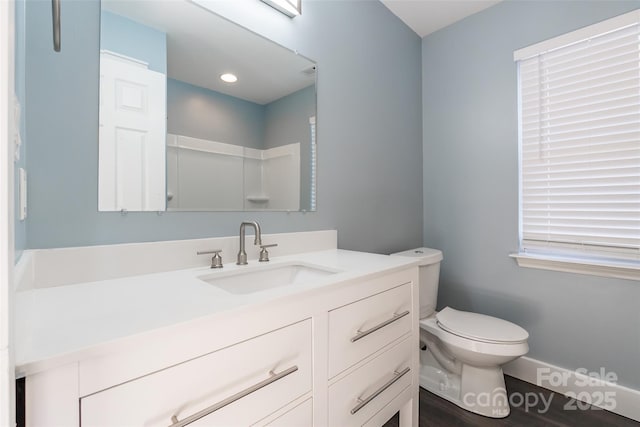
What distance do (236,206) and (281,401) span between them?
0.77 metres

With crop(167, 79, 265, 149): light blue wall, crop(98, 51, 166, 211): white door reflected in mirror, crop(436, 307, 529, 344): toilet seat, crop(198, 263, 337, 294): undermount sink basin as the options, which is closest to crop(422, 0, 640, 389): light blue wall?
crop(436, 307, 529, 344): toilet seat

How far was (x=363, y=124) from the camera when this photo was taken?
183cm

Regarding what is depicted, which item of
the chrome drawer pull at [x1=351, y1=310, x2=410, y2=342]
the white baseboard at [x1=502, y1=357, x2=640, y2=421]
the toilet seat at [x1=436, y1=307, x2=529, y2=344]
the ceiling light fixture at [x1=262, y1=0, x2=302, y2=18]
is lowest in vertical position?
the white baseboard at [x1=502, y1=357, x2=640, y2=421]

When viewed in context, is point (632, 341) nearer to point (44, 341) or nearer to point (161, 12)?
point (44, 341)

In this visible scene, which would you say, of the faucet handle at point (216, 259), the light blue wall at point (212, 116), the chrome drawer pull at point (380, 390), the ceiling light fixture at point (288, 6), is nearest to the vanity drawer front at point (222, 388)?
the chrome drawer pull at point (380, 390)

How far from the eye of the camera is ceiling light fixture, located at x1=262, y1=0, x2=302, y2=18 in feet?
4.47

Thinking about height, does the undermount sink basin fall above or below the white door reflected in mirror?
below

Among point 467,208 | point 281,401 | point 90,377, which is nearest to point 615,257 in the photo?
point 467,208

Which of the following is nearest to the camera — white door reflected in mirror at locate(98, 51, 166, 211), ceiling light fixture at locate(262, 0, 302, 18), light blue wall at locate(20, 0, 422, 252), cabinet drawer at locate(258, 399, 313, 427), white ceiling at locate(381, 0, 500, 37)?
cabinet drawer at locate(258, 399, 313, 427)

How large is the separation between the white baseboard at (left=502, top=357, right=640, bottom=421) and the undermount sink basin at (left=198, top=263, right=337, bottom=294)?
5.26 feet

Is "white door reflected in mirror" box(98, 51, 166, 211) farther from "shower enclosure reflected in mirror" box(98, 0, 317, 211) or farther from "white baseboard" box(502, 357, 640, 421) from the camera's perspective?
"white baseboard" box(502, 357, 640, 421)

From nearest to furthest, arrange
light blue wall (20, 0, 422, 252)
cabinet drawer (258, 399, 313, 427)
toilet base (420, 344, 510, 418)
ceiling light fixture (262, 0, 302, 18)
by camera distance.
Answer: cabinet drawer (258, 399, 313, 427)
light blue wall (20, 0, 422, 252)
ceiling light fixture (262, 0, 302, 18)
toilet base (420, 344, 510, 418)

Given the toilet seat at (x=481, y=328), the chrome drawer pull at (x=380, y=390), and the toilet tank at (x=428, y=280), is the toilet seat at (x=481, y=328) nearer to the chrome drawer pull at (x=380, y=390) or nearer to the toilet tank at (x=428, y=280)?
the toilet tank at (x=428, y=280)

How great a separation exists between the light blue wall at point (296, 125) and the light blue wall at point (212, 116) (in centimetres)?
5
